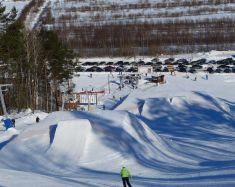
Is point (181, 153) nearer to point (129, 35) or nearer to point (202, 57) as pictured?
point (202, 57)

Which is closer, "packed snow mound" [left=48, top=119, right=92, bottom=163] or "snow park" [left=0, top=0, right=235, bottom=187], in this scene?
"snow park" [left=0, top=0, right=235, bottom=187]

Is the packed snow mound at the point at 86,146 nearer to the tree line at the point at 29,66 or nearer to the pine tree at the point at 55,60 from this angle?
the tree line at the point at 29,66

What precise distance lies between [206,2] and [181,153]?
9829 centimetres

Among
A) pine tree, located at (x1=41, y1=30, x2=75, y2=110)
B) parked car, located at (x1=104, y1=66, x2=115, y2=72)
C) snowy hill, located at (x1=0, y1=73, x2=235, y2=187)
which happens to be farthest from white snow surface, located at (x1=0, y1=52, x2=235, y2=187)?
parked car, located at (x1=104, y1=66, x2=115, y2=72)

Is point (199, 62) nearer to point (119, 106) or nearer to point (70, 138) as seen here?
point (119, 106)

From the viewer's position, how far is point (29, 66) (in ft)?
136

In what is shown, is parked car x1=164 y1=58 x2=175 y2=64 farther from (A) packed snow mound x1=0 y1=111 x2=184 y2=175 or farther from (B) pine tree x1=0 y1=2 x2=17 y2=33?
(A) packed snow mound x1=0 y1=111 x2=184 y2=175

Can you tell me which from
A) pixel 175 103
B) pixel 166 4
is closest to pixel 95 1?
pixel 166 4

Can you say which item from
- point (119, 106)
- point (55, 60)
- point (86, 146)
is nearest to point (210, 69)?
point (55, 60)

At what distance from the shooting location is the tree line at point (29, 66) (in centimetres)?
4000

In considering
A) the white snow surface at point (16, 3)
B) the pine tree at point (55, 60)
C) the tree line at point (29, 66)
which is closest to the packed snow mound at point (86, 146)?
A: the tree line at point (29, 66)

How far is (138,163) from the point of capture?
2050 centimetres

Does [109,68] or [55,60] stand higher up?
[55,60]

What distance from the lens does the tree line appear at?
131 feet
